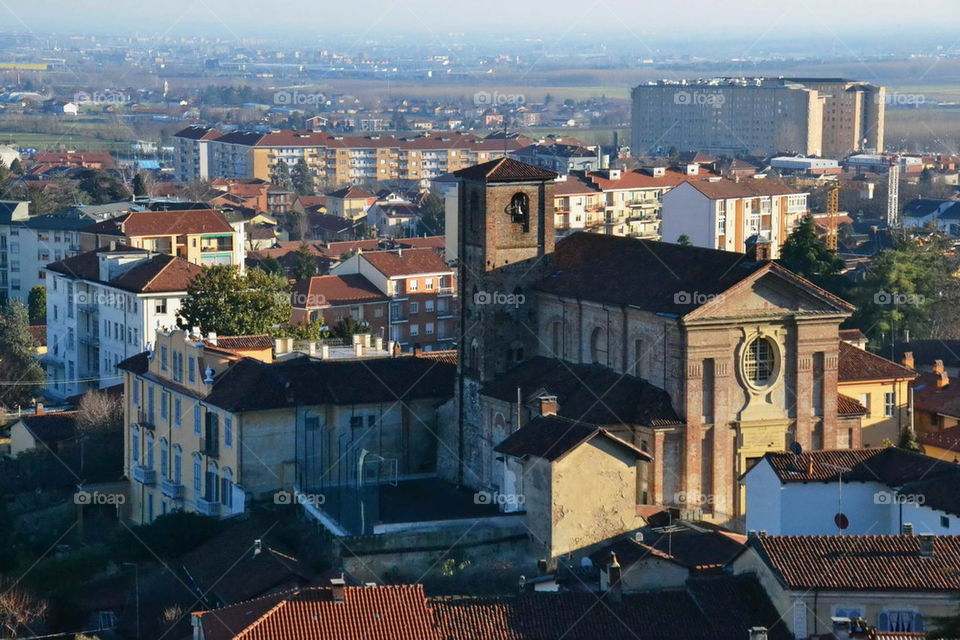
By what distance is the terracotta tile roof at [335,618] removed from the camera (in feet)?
86.7

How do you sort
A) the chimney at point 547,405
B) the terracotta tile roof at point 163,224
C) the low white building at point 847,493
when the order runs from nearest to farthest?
the low white building at point 847,493 → the chimney at point 547,405 → the terracotta tile roof at point 163,224

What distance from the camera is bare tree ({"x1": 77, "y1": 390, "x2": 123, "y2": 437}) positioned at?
47969mm

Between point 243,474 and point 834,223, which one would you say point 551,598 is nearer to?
point 243,474

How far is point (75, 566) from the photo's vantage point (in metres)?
36.8

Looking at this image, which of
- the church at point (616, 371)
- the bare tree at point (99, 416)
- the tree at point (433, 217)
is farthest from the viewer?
the tree at point (433, 217)

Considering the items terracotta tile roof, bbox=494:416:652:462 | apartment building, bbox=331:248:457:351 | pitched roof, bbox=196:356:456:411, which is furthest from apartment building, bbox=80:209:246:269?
terracotta tile roof, bbox=494:416:652:462

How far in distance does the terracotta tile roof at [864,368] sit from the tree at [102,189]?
5364 cm

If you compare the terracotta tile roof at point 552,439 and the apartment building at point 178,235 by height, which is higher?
the apartment building at point 178,235

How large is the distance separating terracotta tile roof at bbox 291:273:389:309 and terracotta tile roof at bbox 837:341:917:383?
24667mm

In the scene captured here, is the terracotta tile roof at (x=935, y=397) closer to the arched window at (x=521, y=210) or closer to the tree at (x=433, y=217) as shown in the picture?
the arched window at (x=521, y=210)

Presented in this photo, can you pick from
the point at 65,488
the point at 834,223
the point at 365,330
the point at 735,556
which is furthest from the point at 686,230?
the point at 735,556

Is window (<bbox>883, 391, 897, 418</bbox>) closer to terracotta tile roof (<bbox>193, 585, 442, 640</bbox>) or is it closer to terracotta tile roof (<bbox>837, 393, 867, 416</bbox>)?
terracotta tile roof (<bbox>837, 393, 867, 416</bbox>)

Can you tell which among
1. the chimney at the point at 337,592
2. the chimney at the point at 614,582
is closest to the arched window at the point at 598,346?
the chimney at the point at 614,582

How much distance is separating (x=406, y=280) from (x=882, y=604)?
4133cm
